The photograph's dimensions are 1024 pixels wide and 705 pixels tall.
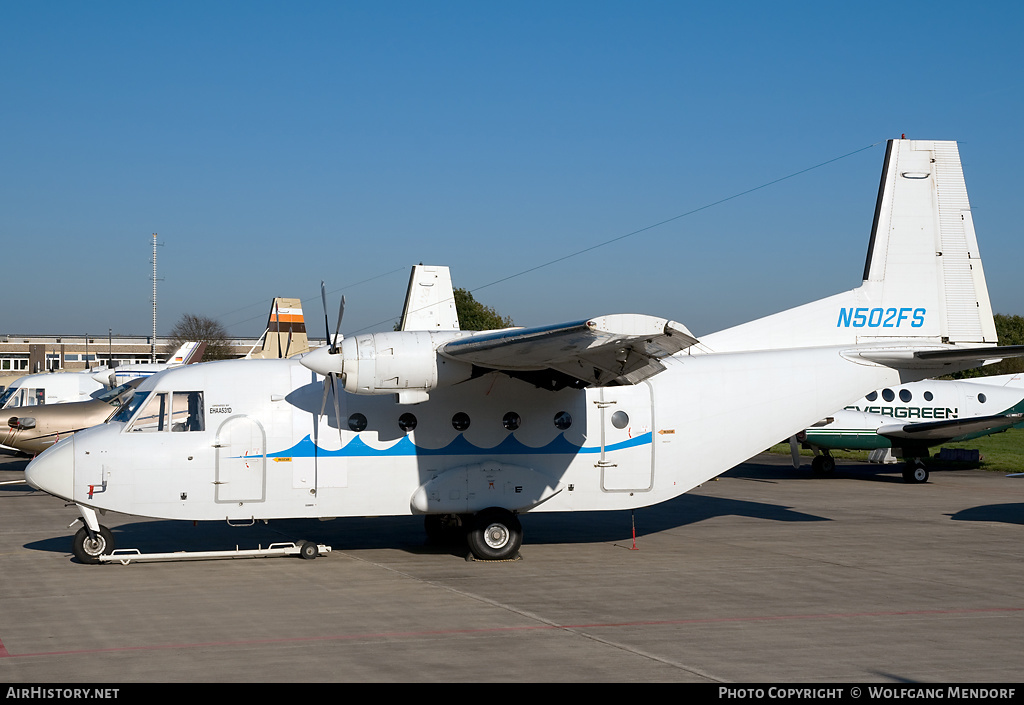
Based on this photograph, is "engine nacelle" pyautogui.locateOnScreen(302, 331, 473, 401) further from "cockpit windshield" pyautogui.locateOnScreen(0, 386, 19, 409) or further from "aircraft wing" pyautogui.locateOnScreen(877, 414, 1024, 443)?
"cockpit windshield" pyautogui.locateOnScreen(0, 386, 19, 409)

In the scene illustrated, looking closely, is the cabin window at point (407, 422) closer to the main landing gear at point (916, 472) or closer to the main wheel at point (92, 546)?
the main wheel at point (92, 546)

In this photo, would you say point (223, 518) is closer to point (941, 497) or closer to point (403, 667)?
point (403, 667)

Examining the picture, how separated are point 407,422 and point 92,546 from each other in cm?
451

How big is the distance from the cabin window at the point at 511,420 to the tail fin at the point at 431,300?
16.8 meters

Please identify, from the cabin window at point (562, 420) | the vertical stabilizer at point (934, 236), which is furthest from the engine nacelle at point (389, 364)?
the vertical stabilizer at point (934, 236)

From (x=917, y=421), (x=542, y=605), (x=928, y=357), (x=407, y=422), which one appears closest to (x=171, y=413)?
(x=407, y=422)

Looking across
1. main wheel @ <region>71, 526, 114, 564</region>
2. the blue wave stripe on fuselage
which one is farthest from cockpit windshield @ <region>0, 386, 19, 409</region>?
the blue wave stripe on fuselage

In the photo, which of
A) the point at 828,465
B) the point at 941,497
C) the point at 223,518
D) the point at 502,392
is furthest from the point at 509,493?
the point at 828,465

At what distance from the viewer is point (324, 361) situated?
11.2 m

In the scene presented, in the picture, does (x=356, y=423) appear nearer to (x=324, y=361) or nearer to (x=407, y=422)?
(x=407, y=422)

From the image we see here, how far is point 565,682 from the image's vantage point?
6957mm

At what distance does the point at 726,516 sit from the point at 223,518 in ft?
31.5

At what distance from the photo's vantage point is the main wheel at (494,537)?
41.5ft
